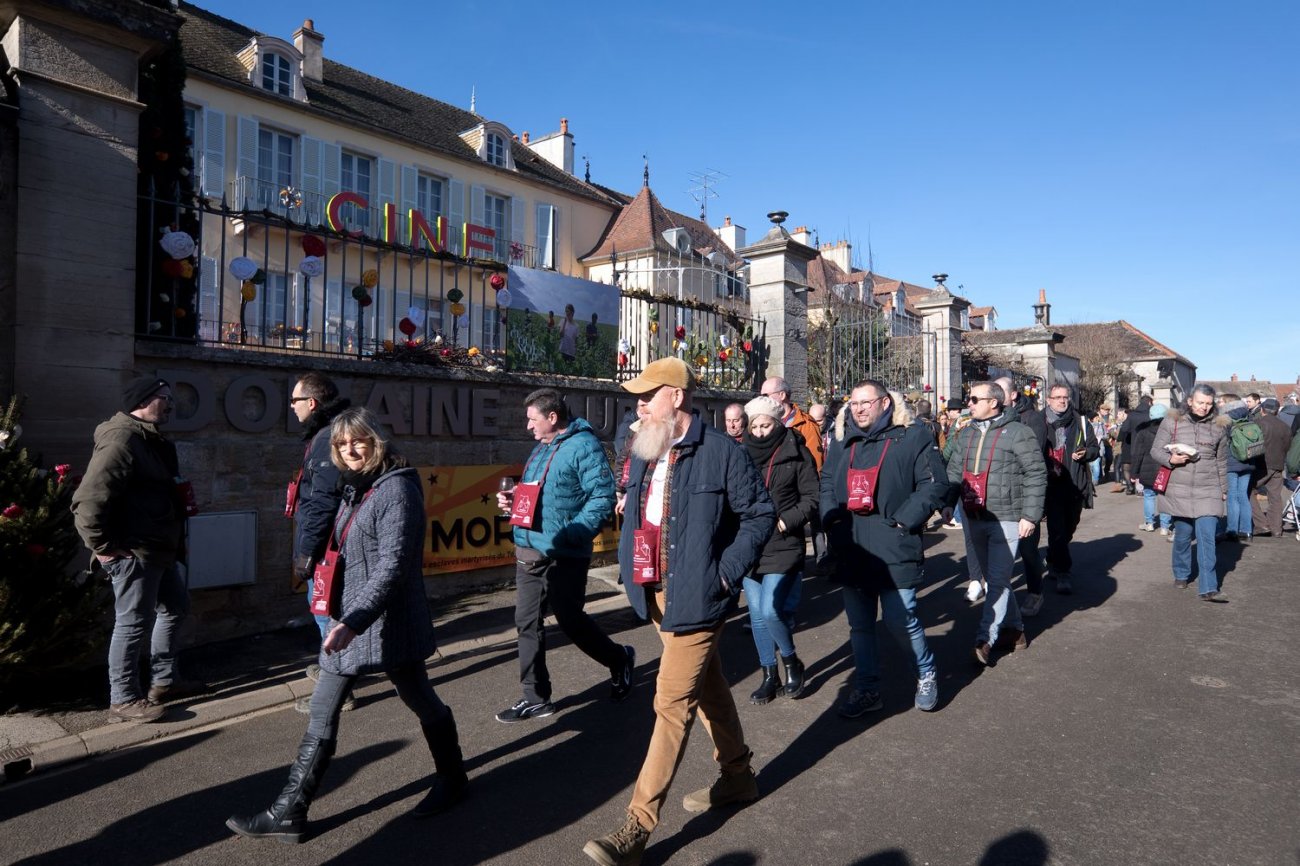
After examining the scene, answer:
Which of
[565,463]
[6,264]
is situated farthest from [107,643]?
[565,463]

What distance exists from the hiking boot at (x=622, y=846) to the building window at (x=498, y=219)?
24603mm

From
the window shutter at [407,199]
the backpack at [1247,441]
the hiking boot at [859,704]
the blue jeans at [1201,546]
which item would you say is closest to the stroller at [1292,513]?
the backpack at [1247,441]

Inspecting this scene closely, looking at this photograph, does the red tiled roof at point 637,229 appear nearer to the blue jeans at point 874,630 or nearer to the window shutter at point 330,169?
the window shutter at point 330,169

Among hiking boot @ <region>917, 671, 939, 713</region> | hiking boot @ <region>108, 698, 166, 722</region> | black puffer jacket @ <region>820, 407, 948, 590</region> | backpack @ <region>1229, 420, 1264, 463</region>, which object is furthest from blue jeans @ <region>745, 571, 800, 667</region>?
backpack @ <region>1229, 420, 1264, 463</region>

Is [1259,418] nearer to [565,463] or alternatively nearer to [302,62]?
[565,463]

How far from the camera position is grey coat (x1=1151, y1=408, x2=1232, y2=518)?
7059 millimetres

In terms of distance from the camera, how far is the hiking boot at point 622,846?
9.53 ft

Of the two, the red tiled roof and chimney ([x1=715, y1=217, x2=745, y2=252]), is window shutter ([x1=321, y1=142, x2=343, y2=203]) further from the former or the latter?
chimney ([x1=715, y1=217, x2=745, y2=252])

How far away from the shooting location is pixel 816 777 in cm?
373

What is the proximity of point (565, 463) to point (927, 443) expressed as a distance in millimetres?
2025

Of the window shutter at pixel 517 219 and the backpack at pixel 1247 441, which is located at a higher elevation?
the window shutter at pixel 517 219

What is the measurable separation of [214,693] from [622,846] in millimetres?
3045

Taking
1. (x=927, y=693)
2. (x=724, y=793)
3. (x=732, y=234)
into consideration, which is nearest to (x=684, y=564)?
(x=724, y=793)

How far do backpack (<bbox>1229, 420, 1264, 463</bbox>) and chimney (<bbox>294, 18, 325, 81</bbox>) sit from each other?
78.6ft
